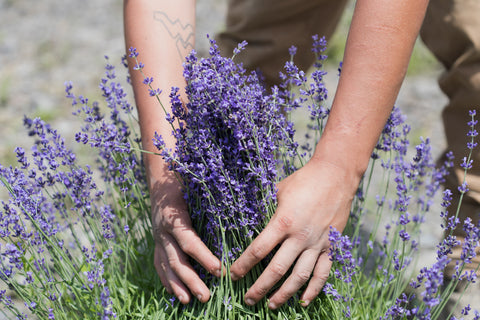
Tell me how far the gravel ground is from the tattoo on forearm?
163cm

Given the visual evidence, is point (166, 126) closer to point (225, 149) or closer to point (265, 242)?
point (225, 149)

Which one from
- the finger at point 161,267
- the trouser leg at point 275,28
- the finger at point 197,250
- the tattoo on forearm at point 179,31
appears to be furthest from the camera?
the trouser leg at point 275,28

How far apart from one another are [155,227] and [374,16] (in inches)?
38.8

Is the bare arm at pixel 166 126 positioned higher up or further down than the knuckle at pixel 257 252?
higher up

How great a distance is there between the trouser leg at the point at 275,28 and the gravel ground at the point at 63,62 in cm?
125

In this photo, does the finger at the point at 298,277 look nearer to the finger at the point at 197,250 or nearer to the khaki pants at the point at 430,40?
the finger at the point at 197,250

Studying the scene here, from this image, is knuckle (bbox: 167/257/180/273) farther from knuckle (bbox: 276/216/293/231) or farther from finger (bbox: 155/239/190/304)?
knuckle (bbox: 276/216/293/231)

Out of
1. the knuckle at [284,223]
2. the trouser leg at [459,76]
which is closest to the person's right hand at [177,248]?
the knuckle at [284,223]

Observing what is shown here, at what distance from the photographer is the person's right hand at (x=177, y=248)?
1.52 metres

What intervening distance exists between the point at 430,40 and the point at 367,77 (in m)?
0.83

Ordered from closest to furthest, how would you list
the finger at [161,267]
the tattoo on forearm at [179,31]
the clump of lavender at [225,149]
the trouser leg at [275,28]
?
the clump of lavender at [225,149] → the finger at [161,267] → the tattoo on forearm at [179,31] → the trouser leg at [275,28]

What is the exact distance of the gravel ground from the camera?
3564 mm

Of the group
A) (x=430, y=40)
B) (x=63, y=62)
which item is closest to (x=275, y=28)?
(x=430, y=40)

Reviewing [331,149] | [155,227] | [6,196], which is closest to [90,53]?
[6,196]
